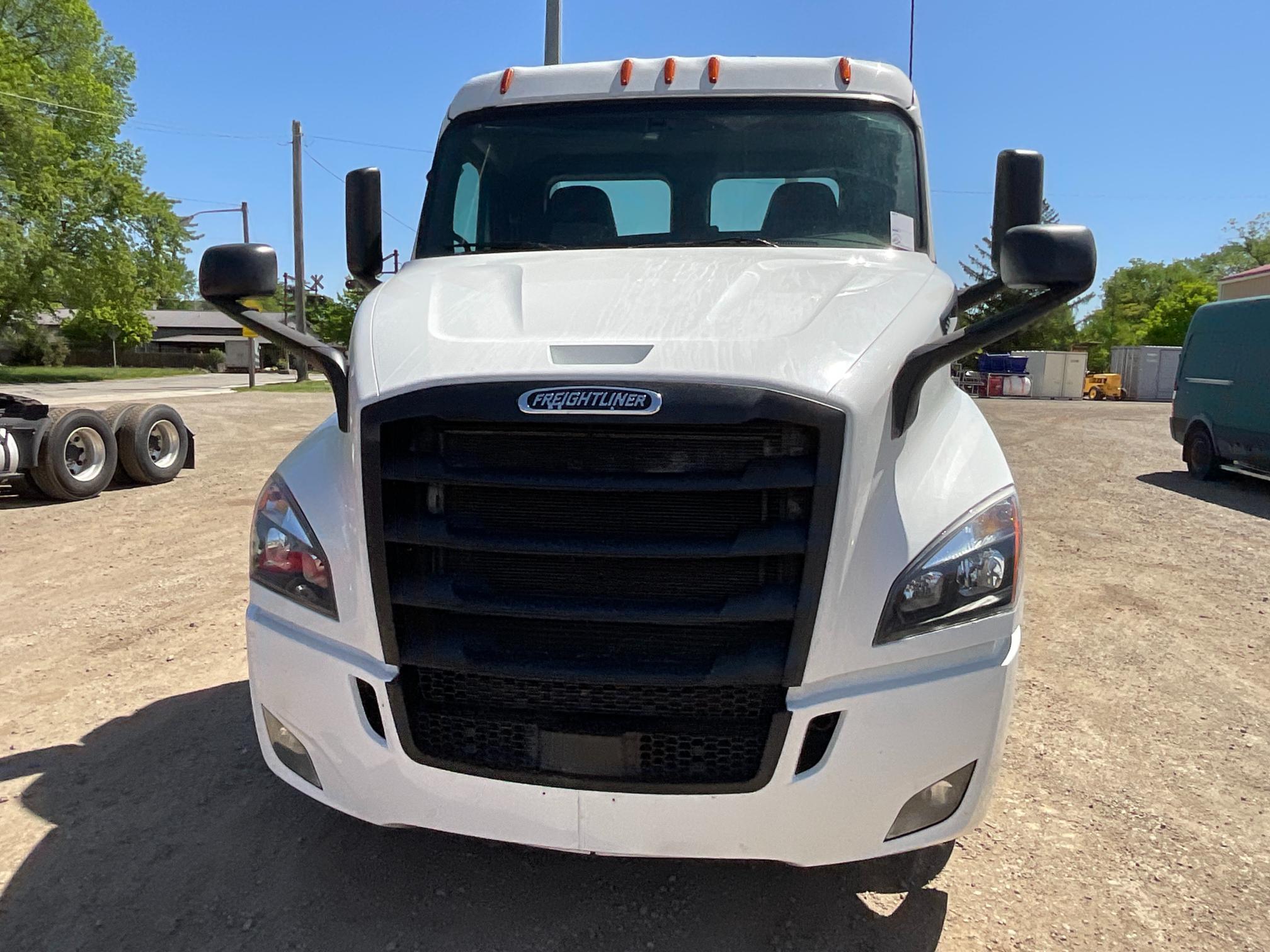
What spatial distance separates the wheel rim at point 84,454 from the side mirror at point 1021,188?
29.6ft

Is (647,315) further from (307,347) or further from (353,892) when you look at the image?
(353,892)

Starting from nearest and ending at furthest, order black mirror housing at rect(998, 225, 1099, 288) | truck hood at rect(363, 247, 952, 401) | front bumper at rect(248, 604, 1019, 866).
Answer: front bumper at rect(248, 604, 1019, 866) < truck hood at rect(363, 247, 952, 401) < black mirror housing at rect(998, 225, 1099, 288)

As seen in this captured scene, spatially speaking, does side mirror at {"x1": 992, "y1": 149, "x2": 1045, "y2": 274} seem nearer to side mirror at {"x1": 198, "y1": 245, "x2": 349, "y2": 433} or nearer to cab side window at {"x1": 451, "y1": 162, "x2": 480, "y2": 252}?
cab side window at {"x1": 451, "y1": 162, "x2": 480, "y2": 252}

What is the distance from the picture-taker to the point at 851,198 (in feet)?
11.8

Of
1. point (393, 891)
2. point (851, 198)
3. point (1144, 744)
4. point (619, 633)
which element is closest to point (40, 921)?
point (393, 891)

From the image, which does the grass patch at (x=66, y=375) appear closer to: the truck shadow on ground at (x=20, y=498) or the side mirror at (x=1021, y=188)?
the truck shadow on ground at (x=20, y=498)

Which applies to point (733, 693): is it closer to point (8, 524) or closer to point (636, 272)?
point (636, 272)

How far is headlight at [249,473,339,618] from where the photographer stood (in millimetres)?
2461

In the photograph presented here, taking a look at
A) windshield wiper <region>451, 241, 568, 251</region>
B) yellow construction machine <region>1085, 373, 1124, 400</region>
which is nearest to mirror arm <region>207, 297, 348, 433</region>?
windshield wiper <region>451, 241, 568, 251</region>

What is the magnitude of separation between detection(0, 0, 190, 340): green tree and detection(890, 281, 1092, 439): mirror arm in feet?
119

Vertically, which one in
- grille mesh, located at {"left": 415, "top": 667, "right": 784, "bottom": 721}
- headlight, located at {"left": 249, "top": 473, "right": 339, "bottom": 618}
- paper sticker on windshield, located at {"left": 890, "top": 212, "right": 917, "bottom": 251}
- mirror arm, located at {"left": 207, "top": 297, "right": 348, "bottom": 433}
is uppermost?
paper sticker on windshield, located at {"left": 890, "top": 212, "right": 917, "bottom": 251}

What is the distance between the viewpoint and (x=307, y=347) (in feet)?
8.94

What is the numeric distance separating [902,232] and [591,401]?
189 cm

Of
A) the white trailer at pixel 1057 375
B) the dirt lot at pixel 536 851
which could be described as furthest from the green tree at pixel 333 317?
the dirt lot at pixel 536 851
